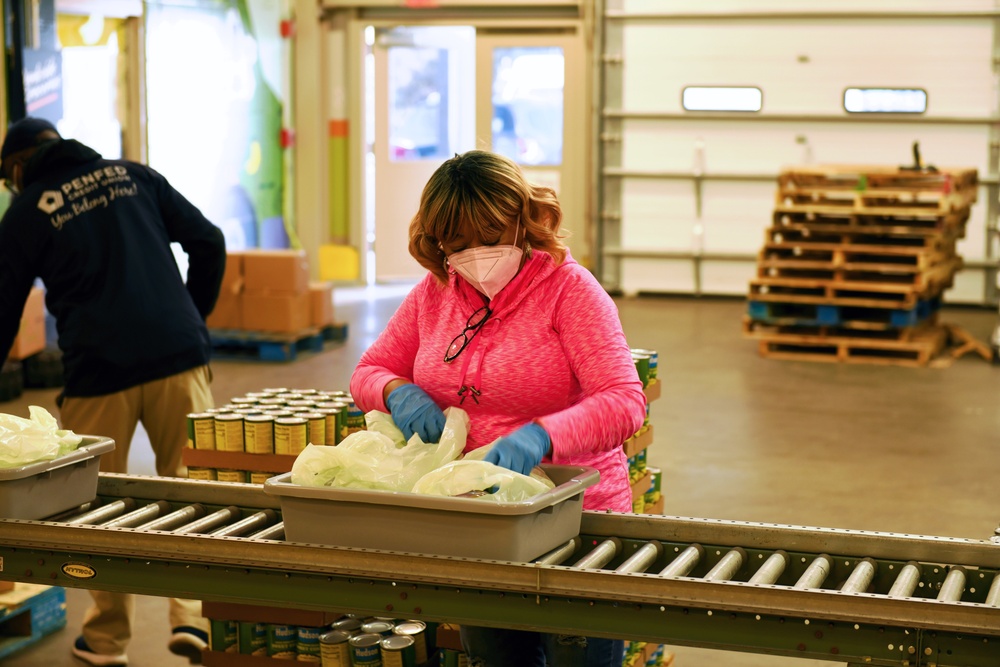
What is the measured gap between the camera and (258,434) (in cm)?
418

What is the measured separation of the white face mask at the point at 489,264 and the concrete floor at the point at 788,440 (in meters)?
2.36

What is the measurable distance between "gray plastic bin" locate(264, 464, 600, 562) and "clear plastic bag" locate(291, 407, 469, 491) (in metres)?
0.06

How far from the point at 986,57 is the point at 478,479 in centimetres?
1287

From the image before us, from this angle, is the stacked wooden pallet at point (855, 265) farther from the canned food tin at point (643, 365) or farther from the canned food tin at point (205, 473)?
the canned food tin at point (205, 473)

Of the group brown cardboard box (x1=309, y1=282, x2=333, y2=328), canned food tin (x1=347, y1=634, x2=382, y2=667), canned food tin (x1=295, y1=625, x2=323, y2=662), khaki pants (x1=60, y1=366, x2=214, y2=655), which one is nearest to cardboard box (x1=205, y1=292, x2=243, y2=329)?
brown cardboard box (x1=309, y1=282, x2=333, y2=328)

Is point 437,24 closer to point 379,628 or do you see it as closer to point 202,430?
point 202,430

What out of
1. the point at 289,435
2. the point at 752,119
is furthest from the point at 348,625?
the point at 752,119

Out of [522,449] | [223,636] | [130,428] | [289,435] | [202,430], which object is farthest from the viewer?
[130,428]

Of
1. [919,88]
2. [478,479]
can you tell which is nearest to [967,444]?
[478,479]

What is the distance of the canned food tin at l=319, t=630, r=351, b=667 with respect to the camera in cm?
363

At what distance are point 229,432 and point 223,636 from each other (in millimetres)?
714

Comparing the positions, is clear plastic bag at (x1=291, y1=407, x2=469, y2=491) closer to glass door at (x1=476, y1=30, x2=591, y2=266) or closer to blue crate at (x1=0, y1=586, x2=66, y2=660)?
blue crate at (x1=0, y1=586, x2=66, y2=660)

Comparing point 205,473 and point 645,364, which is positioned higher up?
point 645,364

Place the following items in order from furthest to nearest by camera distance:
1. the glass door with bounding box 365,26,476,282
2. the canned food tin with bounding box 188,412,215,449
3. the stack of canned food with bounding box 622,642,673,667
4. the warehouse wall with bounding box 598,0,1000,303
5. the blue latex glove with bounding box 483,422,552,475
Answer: the glass door with bounding box 365,26,476,282, the warehouse wall with bounding box 598,0,1000,303, the canned food tin with bounding box 188,412,215,449, the stack of canned food with bounding box 622,642,673,667, the blue latex glove with bounding box 483,422,552,475
